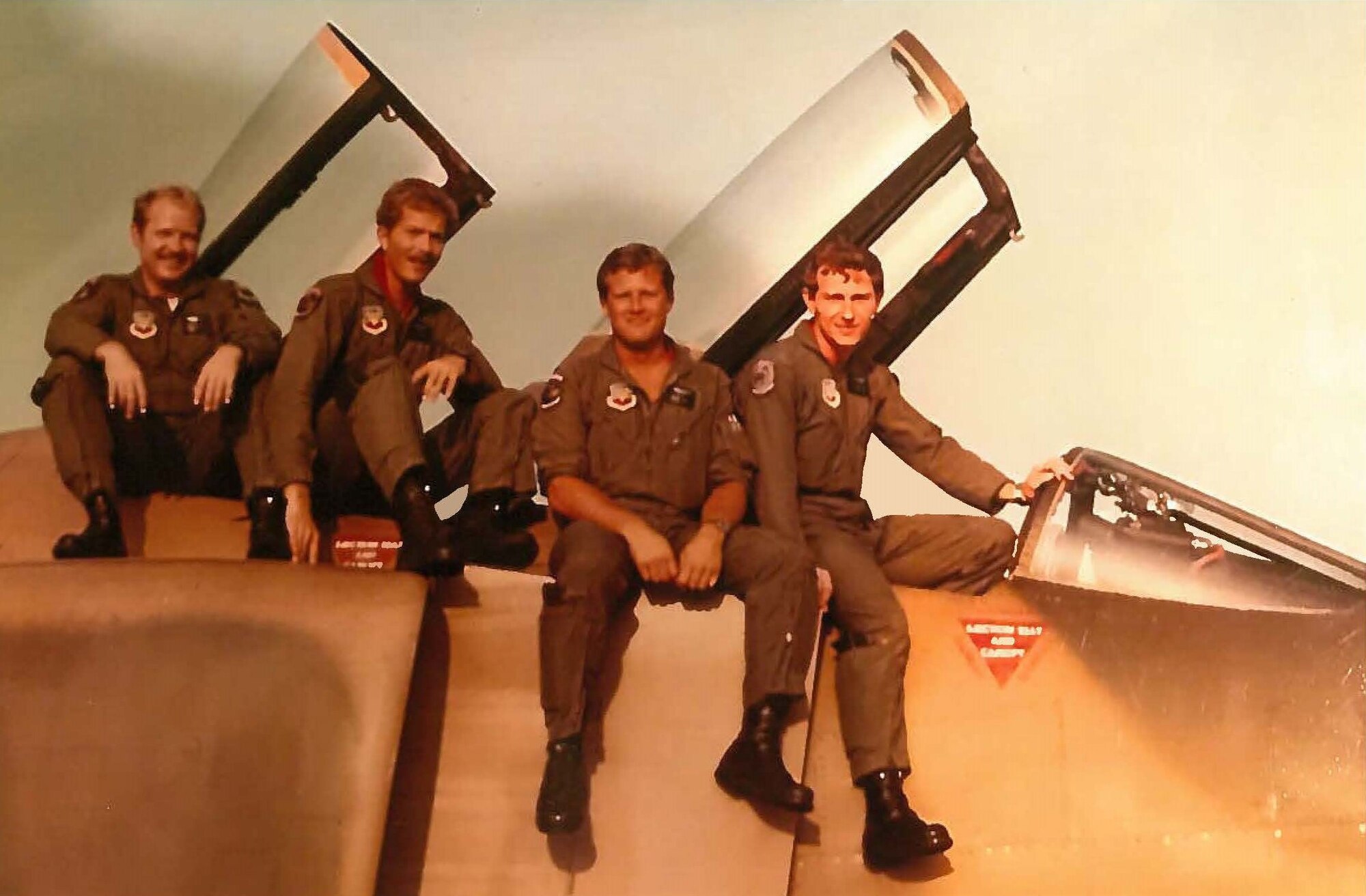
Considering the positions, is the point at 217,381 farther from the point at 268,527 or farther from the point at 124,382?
the point at 268,527

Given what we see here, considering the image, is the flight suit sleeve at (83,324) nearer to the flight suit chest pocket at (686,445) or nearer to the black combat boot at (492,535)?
the black combat boot at (492,535)

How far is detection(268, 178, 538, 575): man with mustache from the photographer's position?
1.86 metres

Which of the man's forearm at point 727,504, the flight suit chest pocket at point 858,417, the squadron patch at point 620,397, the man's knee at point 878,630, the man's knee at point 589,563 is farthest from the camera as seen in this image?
the flight suit chest pocket at point 858,417

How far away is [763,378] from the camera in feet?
6.94

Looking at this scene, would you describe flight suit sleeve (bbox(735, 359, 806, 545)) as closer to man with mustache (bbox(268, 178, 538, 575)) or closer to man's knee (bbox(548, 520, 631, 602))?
man's knee (bbox(548, 520, 631, 602))

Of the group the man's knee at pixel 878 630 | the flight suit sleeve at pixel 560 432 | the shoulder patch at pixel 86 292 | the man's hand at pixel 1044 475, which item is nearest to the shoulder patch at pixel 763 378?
the flight suit sleeve at pixel 560 432

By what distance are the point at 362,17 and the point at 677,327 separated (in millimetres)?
1113

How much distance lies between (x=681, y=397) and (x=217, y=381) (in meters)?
0.83

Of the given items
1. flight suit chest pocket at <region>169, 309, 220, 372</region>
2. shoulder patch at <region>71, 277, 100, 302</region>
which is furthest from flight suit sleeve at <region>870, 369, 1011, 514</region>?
shoulder patch at <region>71, 277, 100, 302</region>

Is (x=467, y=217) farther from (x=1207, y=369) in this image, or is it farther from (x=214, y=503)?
(x=1207, y=369)

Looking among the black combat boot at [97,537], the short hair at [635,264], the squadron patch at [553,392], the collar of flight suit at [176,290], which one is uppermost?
the short hair at [635,264]

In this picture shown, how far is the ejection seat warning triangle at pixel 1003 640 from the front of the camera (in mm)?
1892

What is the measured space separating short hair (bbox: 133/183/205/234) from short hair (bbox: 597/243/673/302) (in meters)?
0.84

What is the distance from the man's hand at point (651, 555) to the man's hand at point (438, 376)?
0.50 metres
